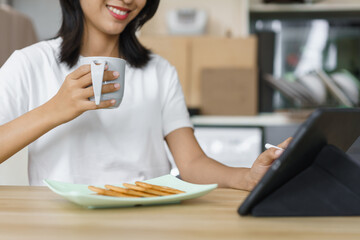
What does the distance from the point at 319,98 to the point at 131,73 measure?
188 cm

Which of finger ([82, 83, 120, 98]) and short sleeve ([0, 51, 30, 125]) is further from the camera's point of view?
short sleeve ([0, 51, 30, 125])

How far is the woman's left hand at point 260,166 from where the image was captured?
0.87 metres

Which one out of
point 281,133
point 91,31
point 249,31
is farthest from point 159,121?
point 249,31

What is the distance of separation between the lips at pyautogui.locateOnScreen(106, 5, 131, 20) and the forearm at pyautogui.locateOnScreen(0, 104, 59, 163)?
14.7 inches

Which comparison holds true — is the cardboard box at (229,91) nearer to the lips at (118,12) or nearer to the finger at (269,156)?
the lips at (118,12)

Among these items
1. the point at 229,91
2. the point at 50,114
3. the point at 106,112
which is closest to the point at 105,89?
the point at 50,114

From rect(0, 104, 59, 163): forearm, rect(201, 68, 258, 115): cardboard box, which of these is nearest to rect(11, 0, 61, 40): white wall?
Answer: rect(201, 68, 258, 115): cardboard box

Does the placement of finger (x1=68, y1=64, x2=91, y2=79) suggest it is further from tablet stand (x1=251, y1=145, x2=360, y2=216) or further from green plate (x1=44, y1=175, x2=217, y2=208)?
tablet stand (x1=251, y1=145, x2=360, y2=216)

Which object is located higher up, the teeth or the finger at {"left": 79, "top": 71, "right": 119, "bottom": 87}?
the teeth

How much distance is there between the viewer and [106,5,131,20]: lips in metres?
1.22

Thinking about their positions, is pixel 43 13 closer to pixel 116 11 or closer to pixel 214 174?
pixel 116 11

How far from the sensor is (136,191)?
2.34ft

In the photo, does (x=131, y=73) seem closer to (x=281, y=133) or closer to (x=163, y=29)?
(x=281, y=133)

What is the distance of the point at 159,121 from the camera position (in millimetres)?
1327
